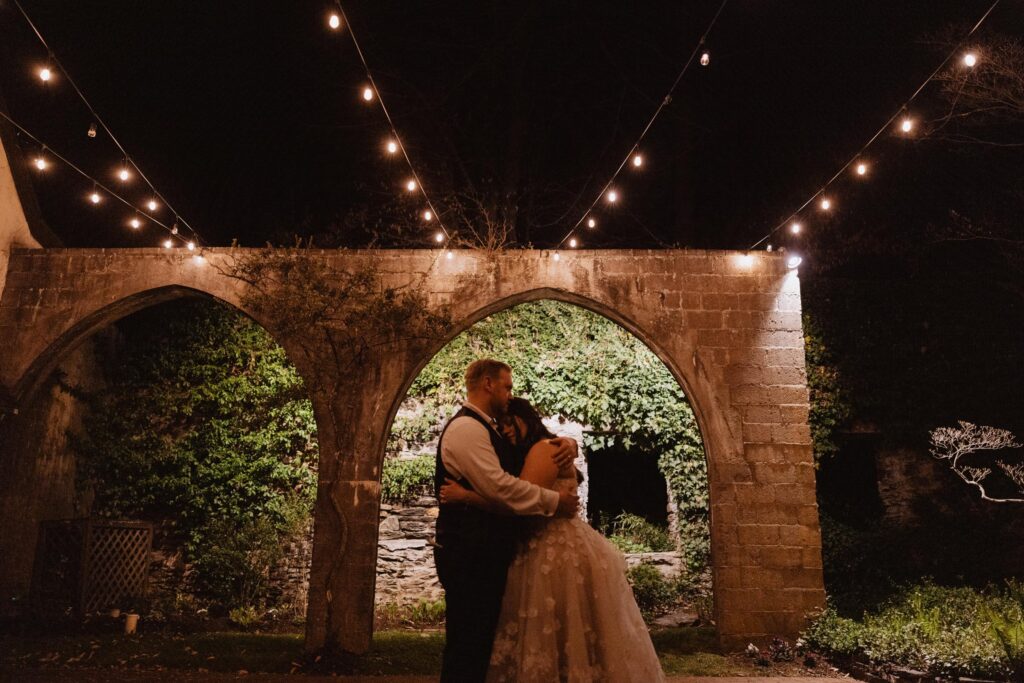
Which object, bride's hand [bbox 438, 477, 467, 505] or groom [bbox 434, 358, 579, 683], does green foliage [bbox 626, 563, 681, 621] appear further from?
bride's hand [bbox 438, 477, 467, 505]

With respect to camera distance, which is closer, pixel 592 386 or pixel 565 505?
pixel 565 505

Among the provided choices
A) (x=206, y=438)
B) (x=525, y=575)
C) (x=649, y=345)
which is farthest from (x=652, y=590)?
(x=525, y=575)

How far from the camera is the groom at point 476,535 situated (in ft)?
8.79

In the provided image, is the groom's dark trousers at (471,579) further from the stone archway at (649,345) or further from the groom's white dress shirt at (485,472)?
the stone archway at (649,345)

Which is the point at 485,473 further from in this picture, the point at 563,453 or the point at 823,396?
the point at 823,396

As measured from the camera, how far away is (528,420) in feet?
9.93

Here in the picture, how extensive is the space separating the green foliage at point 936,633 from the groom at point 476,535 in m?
3.64

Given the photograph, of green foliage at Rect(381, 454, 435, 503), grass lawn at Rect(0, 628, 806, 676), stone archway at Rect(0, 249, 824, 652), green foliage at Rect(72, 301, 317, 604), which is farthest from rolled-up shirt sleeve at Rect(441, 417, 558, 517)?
green foliage at Rect(72, 301, 317, 604)

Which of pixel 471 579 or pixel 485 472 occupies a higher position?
pixel 485 472

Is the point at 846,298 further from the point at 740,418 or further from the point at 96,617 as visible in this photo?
the point at 96,617

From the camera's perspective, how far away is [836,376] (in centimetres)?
817

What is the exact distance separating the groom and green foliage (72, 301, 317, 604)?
5999 mm

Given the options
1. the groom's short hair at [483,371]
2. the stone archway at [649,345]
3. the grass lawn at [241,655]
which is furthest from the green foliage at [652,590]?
the groom's short hair at [483,371]

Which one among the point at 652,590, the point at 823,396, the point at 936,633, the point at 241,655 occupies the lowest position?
the point at 241,655
